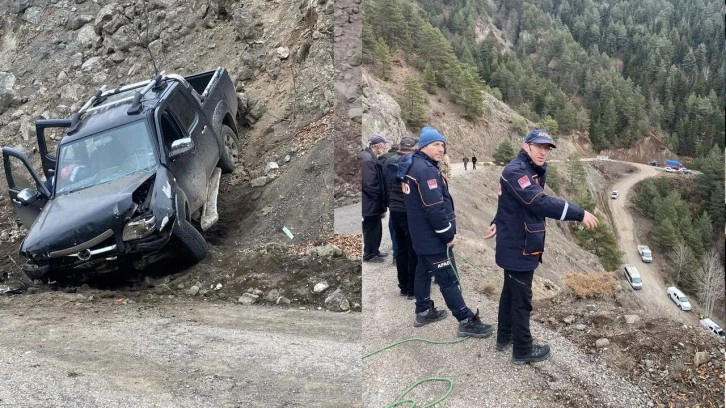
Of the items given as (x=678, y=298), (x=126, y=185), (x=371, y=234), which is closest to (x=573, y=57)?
(x=678, y=298)

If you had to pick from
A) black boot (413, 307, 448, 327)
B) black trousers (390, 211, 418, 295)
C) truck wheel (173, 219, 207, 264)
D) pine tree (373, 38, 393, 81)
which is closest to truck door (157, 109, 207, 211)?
truck wheel (173, 219, 207, 264)

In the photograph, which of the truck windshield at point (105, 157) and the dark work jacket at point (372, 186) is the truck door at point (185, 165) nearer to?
the truck windshield at point (105, 157)

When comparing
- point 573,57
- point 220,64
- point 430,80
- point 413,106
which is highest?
point 220,64

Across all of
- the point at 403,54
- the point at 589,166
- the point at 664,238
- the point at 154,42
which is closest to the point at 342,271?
the point at 664,238

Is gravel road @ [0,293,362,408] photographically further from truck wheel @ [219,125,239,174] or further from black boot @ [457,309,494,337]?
truck wheel @ [219,125,239,174]

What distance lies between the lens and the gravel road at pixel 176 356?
3533mm

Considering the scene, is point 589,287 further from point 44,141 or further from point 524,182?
point 44,141

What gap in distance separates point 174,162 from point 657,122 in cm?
1967

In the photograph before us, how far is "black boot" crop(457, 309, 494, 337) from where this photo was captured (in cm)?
418

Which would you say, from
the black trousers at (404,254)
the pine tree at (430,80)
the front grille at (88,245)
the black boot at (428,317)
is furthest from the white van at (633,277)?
the pine tree at (430,80)

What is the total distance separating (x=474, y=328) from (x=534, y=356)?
60 cm

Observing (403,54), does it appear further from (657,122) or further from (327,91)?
(327,91)

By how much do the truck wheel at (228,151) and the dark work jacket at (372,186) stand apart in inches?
132

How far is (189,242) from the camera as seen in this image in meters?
6.48
